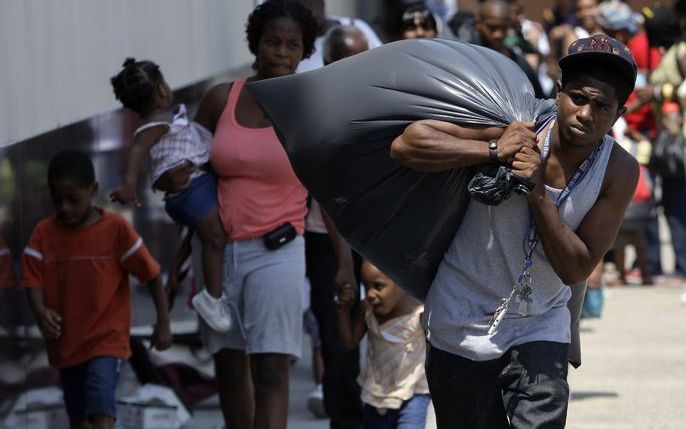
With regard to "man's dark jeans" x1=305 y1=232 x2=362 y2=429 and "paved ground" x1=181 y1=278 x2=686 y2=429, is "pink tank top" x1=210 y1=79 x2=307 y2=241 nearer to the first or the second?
"man's dark jeans" x1=305 y1=232 x2=362 y2=429

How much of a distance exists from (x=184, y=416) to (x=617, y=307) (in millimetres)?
5419

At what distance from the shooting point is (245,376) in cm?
643

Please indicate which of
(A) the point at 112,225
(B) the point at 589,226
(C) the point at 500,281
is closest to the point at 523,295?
(C) the point at 500,281

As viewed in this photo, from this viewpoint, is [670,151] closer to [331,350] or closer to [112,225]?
[331,350]

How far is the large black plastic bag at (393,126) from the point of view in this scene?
14.8 feet

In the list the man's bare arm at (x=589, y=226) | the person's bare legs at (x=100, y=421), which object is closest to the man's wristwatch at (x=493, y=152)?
the man's bare arm at (x=589, y=226)

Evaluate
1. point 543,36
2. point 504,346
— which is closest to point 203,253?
point 504,346

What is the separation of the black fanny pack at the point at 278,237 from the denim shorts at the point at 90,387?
0.78m

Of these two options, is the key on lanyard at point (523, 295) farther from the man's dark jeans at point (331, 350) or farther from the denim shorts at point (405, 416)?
the man's dark jeans at point (331, 350)

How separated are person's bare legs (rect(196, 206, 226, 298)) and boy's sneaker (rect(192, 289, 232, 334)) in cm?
3

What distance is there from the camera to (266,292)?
20.1 feet

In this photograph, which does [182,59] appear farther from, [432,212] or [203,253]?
[432,212]

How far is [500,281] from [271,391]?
70.1 inches

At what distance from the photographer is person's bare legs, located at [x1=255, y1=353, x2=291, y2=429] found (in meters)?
6.11
